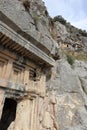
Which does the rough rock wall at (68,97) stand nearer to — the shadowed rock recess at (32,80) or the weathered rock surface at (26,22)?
the shadowed rock recess at (32,80)

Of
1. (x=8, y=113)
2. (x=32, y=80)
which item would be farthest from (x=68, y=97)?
(x=8, y=113)

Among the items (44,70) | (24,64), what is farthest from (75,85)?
(24,64)

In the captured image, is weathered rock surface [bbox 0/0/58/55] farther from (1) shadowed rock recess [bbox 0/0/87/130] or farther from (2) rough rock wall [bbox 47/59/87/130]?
(2) rough rock wall [bbox 47/59/87/130]

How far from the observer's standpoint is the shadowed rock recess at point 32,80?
3.15 meters

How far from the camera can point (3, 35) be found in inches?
114

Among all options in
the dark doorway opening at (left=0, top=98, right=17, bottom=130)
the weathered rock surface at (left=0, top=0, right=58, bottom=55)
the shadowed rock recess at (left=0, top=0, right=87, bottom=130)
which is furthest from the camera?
the dark doorway opening at (left=0, top=98, right=17, bottom=130)

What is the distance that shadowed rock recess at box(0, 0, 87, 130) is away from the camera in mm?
3152

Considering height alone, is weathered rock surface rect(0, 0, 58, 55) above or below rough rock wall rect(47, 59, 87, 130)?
above

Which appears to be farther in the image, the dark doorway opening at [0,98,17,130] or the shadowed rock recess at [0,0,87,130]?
the dark doorway opening at [0,98,17,130]

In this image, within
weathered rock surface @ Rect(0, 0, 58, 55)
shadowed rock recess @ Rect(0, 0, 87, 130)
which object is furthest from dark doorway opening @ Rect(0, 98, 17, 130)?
weathered rock surface @ Rect(0, 0, 58, 55)

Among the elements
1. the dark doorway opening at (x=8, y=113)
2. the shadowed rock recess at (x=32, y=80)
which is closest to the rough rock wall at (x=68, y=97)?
the shadowed rock recess at (x=32, y=80)

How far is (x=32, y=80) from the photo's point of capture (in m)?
4.00

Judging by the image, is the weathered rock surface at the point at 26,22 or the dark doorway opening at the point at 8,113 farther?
the dark doorway opening at the point at 8,113

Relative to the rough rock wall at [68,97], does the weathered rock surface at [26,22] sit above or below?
above
